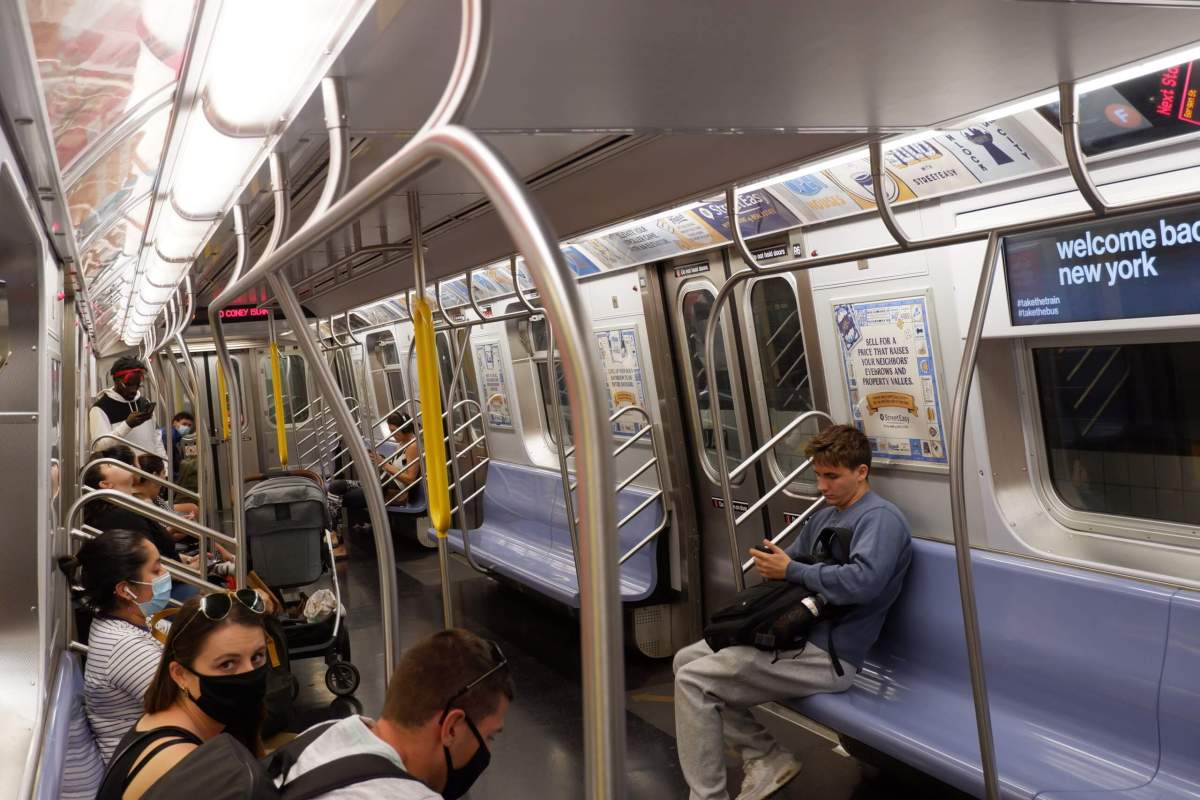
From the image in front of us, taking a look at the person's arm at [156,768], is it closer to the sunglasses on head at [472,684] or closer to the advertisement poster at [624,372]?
the sunglasses on head at [472,684]

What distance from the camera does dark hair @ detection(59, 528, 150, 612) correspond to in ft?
11.6

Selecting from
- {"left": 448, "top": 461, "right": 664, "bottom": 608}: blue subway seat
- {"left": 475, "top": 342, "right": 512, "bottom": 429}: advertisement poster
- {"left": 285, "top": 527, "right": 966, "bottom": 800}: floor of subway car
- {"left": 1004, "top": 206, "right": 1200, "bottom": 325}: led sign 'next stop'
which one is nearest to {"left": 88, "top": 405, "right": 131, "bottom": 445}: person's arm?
{"left": 285, "top": 527, "right": 966, "bottom": 800}: floor of subway car

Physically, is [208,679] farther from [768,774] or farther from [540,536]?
[540,536]

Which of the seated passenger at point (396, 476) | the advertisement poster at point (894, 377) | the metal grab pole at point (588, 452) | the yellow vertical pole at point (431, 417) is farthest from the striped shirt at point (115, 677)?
the seated passenger at point (396, 476)

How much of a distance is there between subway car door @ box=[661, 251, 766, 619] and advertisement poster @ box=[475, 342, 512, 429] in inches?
127

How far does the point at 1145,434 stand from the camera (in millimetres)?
3654

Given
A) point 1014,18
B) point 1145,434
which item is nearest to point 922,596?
point 1145,434

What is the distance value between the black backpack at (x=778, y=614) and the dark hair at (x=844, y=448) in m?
0.31

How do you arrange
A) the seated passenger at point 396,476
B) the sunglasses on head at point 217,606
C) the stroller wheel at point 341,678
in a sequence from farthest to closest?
the seated passenger at point 396,476
the stroller wheel at point 341,678
the sunglasses on head at point 217,606

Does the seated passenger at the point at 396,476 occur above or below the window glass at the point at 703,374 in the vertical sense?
below

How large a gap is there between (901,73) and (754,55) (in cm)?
43

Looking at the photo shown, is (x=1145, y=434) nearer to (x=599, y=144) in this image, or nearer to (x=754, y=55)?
(x=599, y=144)

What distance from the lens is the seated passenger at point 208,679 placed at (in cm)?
242

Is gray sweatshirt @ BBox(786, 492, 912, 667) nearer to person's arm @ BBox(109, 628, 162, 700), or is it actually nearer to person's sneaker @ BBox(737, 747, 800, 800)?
person's sneaker @ BBox(737, 747, 800, 800)
